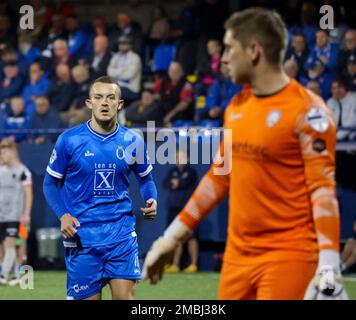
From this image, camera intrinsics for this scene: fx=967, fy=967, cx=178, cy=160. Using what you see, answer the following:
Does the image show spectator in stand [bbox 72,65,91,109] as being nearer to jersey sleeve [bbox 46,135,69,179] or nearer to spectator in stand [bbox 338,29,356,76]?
spectator in stand [bbox 338,29,356,76]

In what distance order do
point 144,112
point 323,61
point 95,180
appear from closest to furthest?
1. point 95,180
2. point 323,61
3. point 144,112

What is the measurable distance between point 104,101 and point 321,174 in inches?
139

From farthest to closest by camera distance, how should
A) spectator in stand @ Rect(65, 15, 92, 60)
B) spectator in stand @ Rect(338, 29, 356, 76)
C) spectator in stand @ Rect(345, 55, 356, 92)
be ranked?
spectator in stand @ Rect(65, 15, 92, 60) < spectator in stand @ Rect(338, 29, 356, 76) < spectator in stand @ Rect(345, 55, 356, 92)

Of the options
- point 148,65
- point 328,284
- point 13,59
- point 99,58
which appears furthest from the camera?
point 13,59

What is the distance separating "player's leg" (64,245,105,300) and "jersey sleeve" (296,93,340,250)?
3126mm

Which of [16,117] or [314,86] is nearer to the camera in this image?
[314,86]

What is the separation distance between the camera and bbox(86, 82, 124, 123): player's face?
8.06 meters

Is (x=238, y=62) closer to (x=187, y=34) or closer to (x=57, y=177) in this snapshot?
(x=57, y=177)

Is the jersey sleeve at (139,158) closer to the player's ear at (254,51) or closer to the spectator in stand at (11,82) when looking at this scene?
the player's ear at (254,51)

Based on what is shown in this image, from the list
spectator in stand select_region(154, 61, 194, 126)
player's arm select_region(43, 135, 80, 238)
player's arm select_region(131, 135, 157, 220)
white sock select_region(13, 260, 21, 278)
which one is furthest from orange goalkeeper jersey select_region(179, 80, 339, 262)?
spectator in stand select_region(154, 61, 194, 126)

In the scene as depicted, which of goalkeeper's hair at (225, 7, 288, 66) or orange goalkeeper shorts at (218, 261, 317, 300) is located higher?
goalkeeper's hair at (225, 7, 288, 66)

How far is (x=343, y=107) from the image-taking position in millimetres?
15125

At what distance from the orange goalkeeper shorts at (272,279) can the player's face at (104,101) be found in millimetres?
3186

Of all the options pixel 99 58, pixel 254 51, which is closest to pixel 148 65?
pixel 99 58
